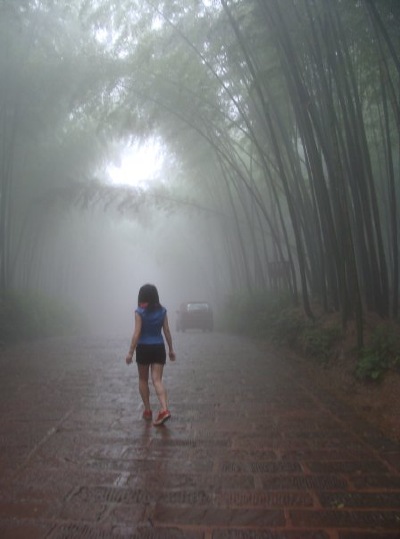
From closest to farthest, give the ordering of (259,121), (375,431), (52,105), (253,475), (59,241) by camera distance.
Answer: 1. (253,475)
2. (375,431)
3. (259,121)
4. (52,105)
5. (59,241)

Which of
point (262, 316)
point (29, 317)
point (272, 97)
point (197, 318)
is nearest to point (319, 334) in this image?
point (272, 97)

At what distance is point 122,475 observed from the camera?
8.50 feet

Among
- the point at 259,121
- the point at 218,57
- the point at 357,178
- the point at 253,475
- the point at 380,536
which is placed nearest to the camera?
the point at 380,536

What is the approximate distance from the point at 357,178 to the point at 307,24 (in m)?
2.03

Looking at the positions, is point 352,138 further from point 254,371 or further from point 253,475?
point 253,475

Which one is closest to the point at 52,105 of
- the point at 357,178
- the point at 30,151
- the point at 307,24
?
the point at 30,151

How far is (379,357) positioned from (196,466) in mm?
2655

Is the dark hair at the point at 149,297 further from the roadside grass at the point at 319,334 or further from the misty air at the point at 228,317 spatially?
the roadside grass at the point at 319,334

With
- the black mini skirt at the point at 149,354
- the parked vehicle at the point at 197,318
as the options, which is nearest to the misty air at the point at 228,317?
the black mini skirt at the point at 149,354

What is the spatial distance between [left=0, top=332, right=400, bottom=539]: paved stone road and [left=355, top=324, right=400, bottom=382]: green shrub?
0.53 meters

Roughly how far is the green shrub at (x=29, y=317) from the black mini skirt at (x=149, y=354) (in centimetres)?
586

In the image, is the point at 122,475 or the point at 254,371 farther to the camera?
the point at 254,371

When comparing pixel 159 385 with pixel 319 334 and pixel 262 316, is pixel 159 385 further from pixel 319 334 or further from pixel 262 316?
pixel 262 316

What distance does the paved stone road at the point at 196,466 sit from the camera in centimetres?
204
